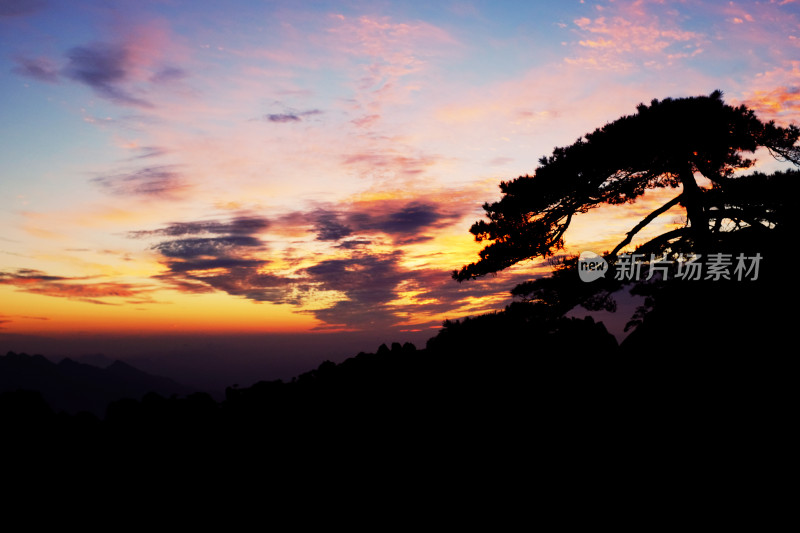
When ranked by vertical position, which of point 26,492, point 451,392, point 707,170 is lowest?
point 26,492

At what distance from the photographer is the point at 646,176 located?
1385cm

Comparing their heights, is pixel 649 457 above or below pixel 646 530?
above

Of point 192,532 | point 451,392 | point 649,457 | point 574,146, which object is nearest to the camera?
point 192,532

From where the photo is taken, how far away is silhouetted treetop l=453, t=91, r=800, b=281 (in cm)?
1252

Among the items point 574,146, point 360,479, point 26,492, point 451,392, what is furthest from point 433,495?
point 574,146

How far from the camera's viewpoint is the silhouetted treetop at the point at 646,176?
1252cm

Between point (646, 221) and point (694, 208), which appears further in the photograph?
point (646, 221)

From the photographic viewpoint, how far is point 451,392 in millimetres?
8945

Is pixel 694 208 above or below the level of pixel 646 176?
below

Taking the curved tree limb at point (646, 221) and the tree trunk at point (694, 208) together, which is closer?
the tree trunk at point (694, 208)

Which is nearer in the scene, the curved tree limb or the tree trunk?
the tree trunk

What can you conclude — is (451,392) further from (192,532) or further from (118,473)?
(118,473)

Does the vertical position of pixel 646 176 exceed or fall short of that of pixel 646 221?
it exceeds it

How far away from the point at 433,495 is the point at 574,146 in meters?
10.7
